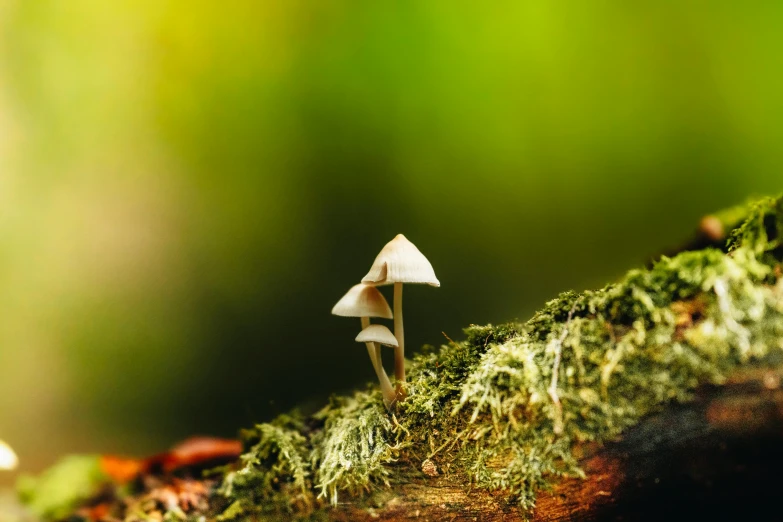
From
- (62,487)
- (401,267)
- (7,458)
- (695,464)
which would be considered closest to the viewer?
(695,464)

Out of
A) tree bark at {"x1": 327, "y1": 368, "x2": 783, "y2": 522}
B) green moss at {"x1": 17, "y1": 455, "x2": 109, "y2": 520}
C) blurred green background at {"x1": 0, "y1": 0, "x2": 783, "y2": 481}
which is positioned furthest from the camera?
blurred green background at {"x1": 0, "y1": 0, "x2": 783, "y2": 481}

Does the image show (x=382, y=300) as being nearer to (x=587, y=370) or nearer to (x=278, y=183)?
(x=587, y=370)

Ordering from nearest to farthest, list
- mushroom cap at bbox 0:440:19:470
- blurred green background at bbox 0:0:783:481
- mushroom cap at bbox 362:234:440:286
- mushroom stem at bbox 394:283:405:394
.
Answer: mushroom cap at bbox 362:234:440:286
mushroom stem at bbox 394:283:405:394
mushroom cap at bbox 0:440:19:470
blurred green background at bbox 0:0:783:481

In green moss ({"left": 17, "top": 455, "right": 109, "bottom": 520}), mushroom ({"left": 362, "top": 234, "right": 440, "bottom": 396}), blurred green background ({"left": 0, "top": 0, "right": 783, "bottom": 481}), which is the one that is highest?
blurred green background ({"left": 0, "top": 0, "right": 783, "bottom": 481})

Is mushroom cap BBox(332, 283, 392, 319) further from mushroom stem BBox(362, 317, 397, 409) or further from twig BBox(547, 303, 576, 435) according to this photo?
twig BBox(547, 303, 576, 435)

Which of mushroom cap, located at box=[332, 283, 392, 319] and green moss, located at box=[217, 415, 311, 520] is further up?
mushroom cap, located at box=[332, 283, 392, 319]

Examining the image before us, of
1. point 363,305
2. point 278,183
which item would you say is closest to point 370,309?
point 363,305

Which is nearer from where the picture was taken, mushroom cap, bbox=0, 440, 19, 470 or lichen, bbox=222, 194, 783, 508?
lichen, bbox=222, 194, 783, 508

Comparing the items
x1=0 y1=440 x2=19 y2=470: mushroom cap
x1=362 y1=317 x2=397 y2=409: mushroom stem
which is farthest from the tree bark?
x1=0 y1=440 x2=19 y2=470: mushroom cap

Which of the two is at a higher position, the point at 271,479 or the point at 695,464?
the point at 271,479
